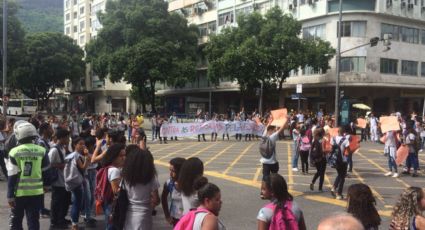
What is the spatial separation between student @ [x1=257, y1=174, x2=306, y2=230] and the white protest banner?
2179cm

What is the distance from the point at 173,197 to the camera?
16.8ft

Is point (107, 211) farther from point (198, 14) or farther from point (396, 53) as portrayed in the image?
point (198, 14)

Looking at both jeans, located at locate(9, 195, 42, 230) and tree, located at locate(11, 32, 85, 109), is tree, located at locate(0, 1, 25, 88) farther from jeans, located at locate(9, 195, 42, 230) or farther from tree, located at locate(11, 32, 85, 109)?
jeans, located at locate(9, 195, 42, 230)

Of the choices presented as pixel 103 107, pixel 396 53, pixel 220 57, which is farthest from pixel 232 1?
pixel 103 107

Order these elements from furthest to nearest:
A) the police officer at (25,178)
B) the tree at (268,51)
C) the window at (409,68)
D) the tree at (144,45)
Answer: the tree at (144,45) < the window at (409,68) < the tree at (268,51) < the police officer at (25,178)

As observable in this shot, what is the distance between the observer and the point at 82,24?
282 ft

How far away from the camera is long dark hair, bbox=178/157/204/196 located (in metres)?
4.62

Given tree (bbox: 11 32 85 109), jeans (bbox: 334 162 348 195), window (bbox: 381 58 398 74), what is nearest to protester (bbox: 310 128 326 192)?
jeans (bbox: 334 162 348 195)

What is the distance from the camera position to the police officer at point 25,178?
5988 millimetres

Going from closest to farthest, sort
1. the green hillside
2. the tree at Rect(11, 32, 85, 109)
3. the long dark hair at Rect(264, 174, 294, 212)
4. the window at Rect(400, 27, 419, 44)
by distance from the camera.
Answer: the long dark hair at Rect(264, 174, 294, 212)
the window at Rect(400, 27, 419, 44)
the tree at Rect(11, 32, 85, 109)
the green hillside

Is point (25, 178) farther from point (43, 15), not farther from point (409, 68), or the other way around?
point (43, 15)

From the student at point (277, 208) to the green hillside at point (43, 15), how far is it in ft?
300

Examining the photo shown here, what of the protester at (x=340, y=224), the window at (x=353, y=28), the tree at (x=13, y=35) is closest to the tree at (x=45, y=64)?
the tree at (x=13, y=35)

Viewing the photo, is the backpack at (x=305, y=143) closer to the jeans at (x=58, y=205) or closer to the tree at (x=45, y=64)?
the jeans at (x=58, y=205)
